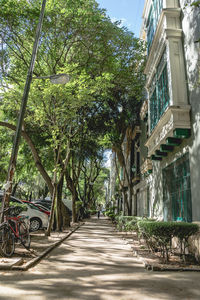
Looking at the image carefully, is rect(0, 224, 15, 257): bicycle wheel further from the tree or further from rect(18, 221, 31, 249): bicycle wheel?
the tree

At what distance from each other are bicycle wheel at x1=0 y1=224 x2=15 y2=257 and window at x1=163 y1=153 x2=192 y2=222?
580 cm

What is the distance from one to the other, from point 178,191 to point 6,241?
21.7 feet

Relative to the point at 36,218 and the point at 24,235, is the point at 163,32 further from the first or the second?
the point at 36,218

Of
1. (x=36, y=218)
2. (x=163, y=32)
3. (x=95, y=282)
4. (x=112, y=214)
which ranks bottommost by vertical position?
(x=95, y=282)

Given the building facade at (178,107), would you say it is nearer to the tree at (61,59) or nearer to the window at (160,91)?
the window at (160,91)

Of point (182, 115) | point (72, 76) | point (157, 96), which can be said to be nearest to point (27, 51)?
point (72, 76)

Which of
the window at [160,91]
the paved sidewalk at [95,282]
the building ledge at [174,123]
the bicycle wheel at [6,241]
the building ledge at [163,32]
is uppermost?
the building ledge at [163,32]

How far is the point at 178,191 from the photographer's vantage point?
9742 mm

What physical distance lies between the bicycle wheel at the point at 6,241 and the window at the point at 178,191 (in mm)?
5800

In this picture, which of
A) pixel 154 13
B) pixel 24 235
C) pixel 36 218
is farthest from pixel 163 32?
pixel 36 218

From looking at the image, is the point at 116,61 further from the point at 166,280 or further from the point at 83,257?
the point at 166,280

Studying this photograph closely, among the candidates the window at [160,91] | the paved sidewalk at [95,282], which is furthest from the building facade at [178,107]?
the paved sidewalk at [95,282]

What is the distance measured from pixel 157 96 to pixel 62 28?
6.31 m

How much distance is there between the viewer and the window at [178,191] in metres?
8.72
